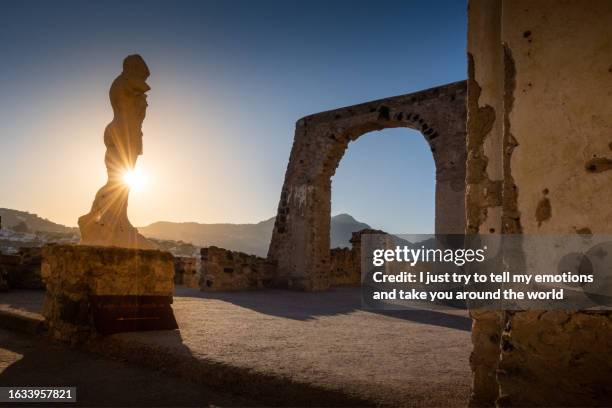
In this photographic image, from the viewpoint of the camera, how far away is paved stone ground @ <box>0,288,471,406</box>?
1916 mm

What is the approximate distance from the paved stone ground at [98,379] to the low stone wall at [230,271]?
544cm

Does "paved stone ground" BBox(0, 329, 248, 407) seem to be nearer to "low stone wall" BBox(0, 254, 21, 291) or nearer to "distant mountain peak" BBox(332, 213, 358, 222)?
"low stone wall" BBox(0, 254, 21, 291)

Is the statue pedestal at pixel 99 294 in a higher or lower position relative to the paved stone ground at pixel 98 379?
higher

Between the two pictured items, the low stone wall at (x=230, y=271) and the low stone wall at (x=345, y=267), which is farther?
the low stone wall at (x=345, y=267)

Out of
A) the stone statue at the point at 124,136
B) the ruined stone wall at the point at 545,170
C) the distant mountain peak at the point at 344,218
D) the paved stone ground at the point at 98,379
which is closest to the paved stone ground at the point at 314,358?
the paved stone ground at the point at 98,379

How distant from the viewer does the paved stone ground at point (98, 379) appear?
2.01 meters

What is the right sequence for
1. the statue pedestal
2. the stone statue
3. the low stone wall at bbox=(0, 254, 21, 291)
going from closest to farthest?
1. the statue pedestal
2. the stone statue
3. the low stone wall at bbox=(0, 254, 21, 291)

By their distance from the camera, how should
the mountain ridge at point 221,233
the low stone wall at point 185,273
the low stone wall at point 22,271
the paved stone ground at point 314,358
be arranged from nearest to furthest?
the paved stone ground at point 314,358, the low stone wall at point 22,271, the low stone wall at point 185,273, the mountain ridge at point 221,233

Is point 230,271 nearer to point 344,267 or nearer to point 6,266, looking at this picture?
point 6,266

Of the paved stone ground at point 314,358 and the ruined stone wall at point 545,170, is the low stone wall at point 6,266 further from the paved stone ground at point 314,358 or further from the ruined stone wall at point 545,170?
the ruined stone wall at point 545,170

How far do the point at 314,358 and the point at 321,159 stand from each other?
25.7 ft

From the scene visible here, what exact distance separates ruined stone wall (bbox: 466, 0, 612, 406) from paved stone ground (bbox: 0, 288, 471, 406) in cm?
35

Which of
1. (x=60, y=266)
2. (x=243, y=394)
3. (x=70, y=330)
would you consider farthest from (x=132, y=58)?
(x=243, y=394)

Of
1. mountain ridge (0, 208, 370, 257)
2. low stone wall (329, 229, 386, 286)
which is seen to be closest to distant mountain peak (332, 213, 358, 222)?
mountain ridge (0, 208, 370, 257)
